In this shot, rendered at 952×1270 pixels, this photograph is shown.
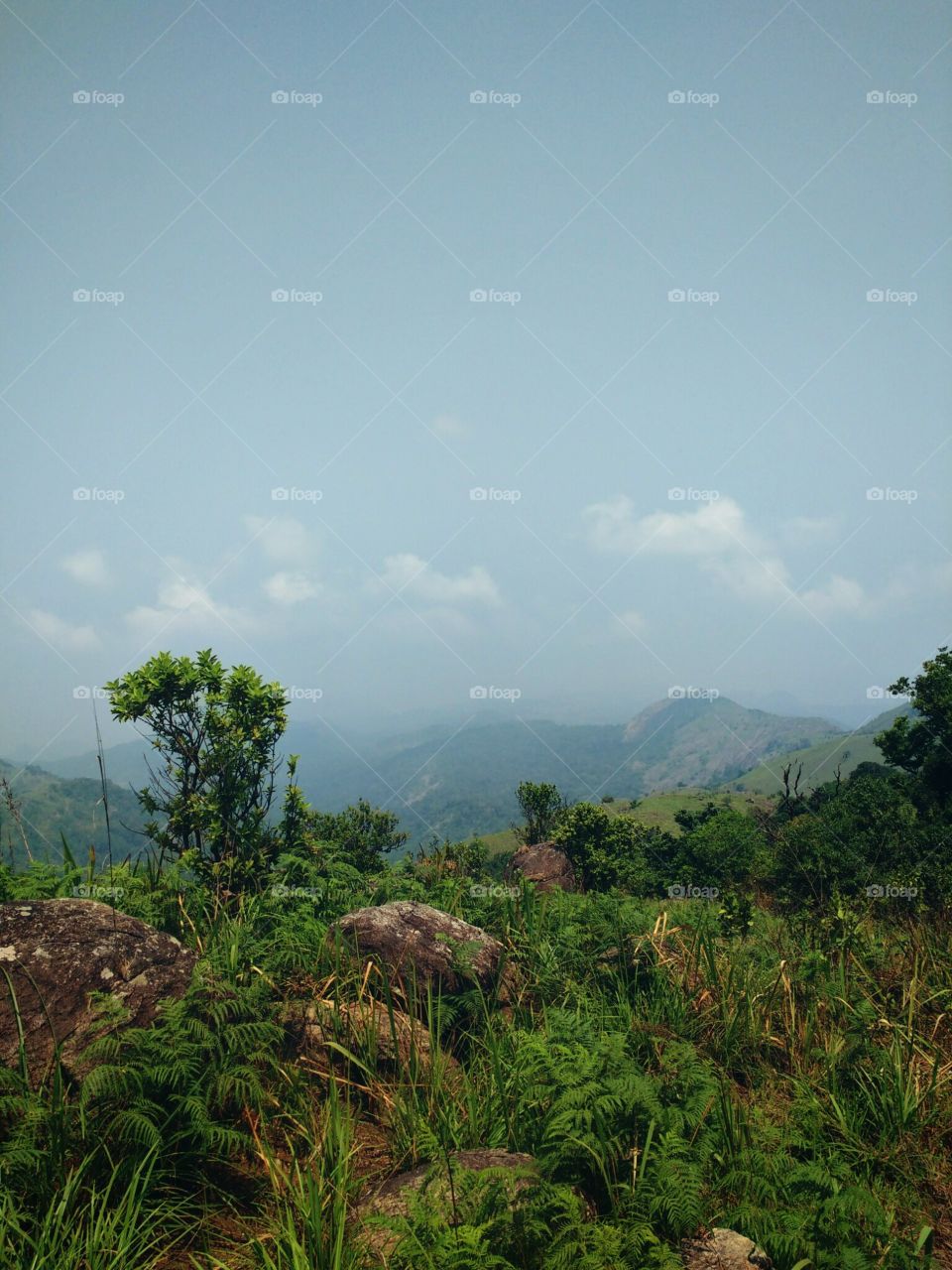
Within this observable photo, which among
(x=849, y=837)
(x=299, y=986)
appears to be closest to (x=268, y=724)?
(x=299, y=986)

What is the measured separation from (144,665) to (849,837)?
13.7 metres

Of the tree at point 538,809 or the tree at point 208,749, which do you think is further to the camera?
the tree at point 538,809

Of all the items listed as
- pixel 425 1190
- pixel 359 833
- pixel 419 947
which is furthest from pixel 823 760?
pixel 425 1190

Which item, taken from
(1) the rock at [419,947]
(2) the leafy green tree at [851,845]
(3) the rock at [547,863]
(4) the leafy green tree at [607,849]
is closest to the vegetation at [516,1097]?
(1) the rock at [419,947]

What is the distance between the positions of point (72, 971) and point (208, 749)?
5.43 metres

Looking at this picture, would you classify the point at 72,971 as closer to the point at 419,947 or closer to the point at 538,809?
the point at 419,947

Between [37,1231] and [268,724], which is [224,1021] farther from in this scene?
[268,724]

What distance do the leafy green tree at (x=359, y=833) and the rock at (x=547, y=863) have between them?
3.38 metres

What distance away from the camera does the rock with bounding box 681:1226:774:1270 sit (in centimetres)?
358

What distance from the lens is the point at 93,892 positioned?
673cm

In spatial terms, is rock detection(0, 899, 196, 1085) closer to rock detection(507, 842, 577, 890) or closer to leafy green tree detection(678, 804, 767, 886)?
rock detection(507, 842, 577, 890)

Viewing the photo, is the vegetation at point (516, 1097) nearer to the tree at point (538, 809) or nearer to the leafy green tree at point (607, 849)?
the leafy green tree at point (607, 849)

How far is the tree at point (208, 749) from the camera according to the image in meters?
9.91

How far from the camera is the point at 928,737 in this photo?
65.9 ft
